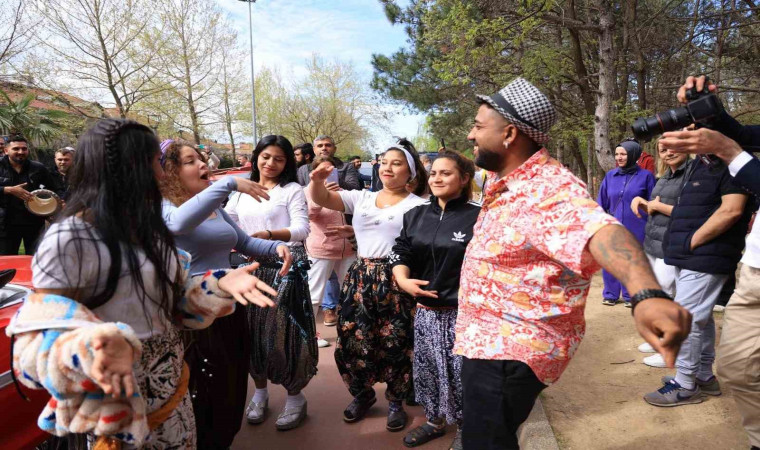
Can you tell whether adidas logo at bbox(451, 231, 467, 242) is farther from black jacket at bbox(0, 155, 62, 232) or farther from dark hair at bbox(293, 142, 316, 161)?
black jacket at bbox(0, 155, 62, 232)

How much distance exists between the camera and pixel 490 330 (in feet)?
5.80

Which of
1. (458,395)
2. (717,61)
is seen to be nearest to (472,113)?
(717,61)

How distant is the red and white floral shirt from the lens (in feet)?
5.05

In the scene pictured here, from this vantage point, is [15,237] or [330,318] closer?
[330,318]

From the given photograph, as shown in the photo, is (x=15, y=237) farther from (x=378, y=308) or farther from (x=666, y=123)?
(x=666, y=123)

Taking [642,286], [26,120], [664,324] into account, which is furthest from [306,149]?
[26,120]

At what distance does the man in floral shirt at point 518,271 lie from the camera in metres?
1.52

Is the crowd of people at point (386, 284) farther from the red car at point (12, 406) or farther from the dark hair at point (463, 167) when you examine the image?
the red car at point (12, 406)

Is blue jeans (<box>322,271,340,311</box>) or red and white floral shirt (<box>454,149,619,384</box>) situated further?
blue jeans (<box>322,271,340,311</box>)

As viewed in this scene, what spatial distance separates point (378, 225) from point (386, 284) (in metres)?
0.42

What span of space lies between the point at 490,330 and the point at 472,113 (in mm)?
17668

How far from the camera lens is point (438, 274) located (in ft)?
9.00

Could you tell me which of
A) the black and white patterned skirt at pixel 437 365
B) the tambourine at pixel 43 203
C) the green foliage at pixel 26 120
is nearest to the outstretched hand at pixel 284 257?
the black and white patterned skirt at pixel 437 365

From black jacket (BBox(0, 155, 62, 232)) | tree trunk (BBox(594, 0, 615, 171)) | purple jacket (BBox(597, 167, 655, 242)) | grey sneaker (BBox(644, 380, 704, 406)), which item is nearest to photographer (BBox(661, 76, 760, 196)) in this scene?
grey sneaker (BBox(644, 380, 704, 406))
